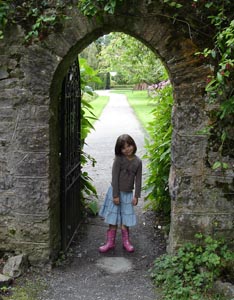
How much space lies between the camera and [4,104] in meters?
4.41

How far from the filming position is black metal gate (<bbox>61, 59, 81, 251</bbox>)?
4.91 m

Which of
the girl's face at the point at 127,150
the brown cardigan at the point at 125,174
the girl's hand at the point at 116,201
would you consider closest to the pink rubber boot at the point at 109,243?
the girl's hand at the point at 116,201

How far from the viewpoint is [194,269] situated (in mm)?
4215

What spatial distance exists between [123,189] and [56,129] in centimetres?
117

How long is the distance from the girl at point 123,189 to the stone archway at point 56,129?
0.75m

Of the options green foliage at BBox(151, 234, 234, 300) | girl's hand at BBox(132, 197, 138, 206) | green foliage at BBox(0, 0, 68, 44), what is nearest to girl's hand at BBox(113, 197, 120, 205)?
girl's hand at BBox(132, 197, 138, 206)

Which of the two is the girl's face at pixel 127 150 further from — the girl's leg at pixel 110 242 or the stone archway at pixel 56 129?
the girl's leg at pixel 110 242

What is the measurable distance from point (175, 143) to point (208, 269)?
1.31 meters

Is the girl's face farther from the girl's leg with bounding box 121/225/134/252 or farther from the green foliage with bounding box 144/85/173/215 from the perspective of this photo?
the girl's leg with bounding box 121/225/134/252

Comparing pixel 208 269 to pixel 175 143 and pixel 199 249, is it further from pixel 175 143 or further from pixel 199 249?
pixel 175 143

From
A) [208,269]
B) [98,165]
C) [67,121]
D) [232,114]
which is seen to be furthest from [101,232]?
[98,165]

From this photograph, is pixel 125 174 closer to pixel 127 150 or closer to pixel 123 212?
pixel 127 150

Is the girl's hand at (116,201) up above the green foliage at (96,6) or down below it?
below

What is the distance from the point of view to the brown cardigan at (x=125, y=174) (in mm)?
5125
